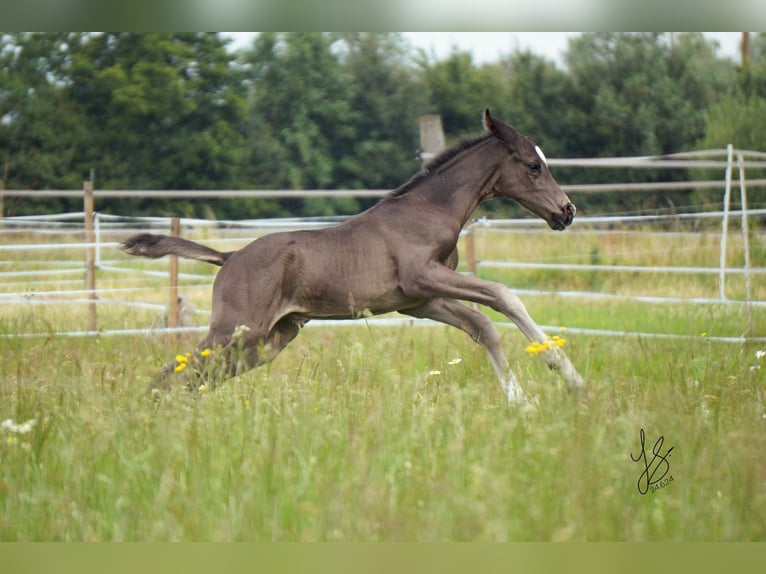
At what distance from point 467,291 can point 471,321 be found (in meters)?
0.29

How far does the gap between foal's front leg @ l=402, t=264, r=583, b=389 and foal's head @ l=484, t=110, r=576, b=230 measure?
1.92ft

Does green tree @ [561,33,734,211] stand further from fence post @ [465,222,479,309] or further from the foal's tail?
the foal's tail

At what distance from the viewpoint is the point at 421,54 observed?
20.7m

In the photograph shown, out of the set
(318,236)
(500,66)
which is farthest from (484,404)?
(500,66)

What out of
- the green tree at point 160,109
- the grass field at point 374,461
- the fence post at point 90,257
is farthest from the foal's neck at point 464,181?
the green tree at point 160,109

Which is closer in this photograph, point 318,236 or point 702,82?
point 318,236

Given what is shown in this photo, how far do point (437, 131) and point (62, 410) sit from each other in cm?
538

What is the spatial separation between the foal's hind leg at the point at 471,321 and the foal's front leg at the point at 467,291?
7.2 inches

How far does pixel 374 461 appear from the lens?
3.40 m

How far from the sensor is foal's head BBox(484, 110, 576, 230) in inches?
206

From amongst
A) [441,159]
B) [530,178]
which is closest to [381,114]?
[441,159]

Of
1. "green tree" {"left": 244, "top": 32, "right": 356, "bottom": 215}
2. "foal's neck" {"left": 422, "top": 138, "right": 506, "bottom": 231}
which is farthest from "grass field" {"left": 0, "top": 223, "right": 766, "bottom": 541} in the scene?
"green tree" {"left": 244, "top": 32, "right": 356, "bottom": 215}

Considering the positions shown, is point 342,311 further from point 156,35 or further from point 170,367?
point 156,35

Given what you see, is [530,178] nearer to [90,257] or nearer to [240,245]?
[90,257]
